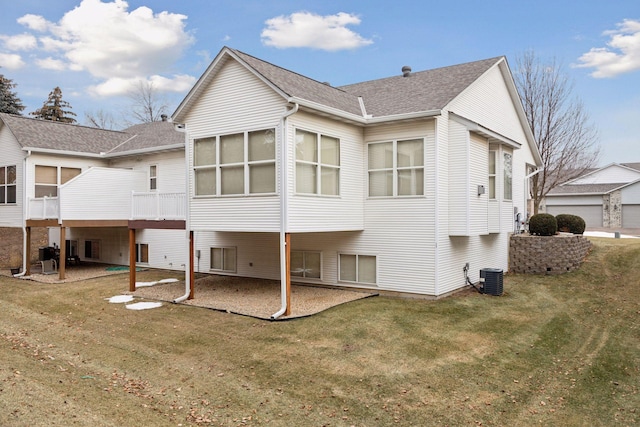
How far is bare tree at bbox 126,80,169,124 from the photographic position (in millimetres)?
44875

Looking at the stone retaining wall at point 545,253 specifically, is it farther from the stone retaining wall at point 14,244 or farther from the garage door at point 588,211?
the garage door at point 588,211

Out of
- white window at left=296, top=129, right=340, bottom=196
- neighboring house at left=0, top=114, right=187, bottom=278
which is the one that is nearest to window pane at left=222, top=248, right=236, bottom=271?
neighboring house at left=0, top=114, right=187, bottom=278

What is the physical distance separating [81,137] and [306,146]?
14.3 meters

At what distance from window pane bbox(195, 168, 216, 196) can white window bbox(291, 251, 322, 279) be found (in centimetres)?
379

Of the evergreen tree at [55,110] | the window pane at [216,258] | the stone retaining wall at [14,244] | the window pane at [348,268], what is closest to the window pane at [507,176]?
the window pane at [348,268]

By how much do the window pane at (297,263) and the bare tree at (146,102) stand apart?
Result: 35475 millimetres

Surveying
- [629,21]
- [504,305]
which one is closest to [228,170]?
[504,305]

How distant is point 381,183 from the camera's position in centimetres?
1337

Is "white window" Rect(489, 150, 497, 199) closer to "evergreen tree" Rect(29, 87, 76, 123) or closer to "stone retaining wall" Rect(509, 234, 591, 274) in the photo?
"stone retaining wall" Rect(509, 234, 591, 274)

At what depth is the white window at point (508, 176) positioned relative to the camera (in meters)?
16.0

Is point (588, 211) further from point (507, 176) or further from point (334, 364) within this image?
point (334, 364)

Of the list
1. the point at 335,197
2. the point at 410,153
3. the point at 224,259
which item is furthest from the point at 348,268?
the point at 224,259

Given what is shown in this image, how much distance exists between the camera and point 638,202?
36688 mm

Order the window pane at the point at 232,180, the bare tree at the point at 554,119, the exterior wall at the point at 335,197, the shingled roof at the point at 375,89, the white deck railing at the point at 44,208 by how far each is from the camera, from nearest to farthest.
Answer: the exterior wall at the point at 335,197, the shingled roof at the point at 375,89, the window pane at the point at 232,180, the white deck railing at the point at 44,208, the bare tree at the point at 554,119
